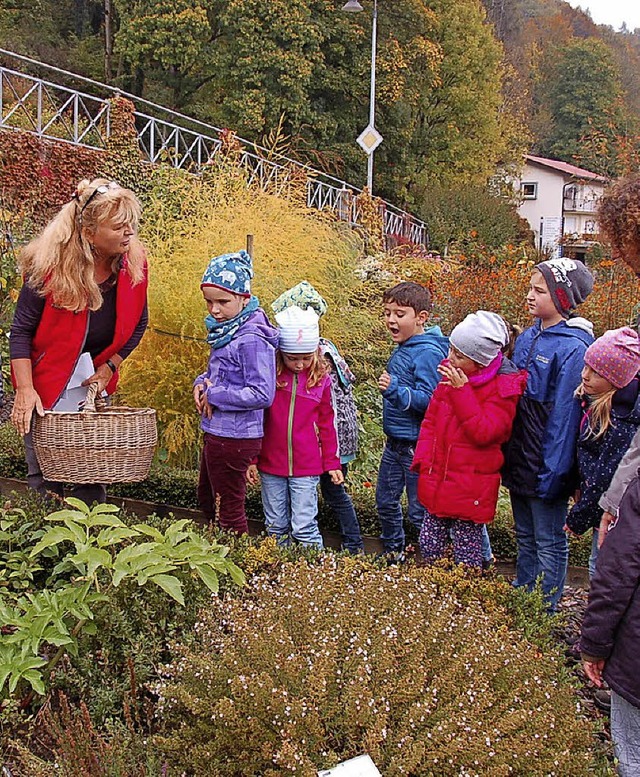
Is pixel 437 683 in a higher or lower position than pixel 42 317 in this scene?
lower

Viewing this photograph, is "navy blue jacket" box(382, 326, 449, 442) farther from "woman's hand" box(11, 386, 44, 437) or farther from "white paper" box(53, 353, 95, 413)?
"woman's hand" box(11, 386, 44, 437)

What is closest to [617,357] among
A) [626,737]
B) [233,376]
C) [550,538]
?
[550,538]

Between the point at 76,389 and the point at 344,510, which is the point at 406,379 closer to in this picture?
the point at 344,510

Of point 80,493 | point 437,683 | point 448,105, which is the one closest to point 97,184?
point 80,493

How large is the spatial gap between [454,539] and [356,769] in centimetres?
199

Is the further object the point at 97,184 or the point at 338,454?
the point at 338,454

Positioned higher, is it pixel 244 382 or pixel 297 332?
pixel 297 332

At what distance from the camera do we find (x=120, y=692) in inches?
99.3

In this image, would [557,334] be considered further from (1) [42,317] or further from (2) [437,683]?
(1) [42,317]

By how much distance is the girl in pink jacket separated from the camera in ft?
13.3

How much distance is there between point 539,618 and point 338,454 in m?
1.49

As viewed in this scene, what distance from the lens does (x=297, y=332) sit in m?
3.97

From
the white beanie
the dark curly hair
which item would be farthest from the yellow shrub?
the dark curly hair

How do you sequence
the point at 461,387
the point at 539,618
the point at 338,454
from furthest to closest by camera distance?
the point at 338,454
the point at 461,387
the point at 539,618
